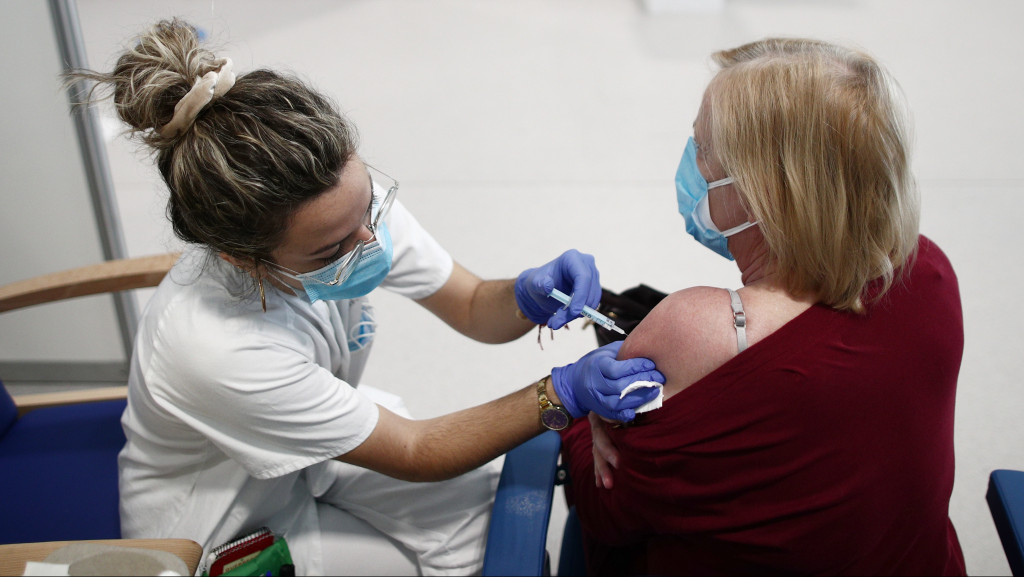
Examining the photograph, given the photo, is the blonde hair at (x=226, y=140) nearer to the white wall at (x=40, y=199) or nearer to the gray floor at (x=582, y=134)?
the white wall at (x=40, y=199)

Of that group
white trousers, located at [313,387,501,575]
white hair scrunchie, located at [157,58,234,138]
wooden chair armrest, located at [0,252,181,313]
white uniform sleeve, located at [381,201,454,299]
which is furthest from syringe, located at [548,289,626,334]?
wooden chair armrest, located at [0,252,181,313]

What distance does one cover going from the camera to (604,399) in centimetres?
105

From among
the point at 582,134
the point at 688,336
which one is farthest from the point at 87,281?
the point at 582,134

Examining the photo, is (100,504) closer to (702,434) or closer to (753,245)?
(702,434)

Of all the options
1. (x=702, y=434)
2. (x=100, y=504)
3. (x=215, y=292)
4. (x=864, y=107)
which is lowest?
(x=100, y=504)

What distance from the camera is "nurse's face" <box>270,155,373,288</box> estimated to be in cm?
104

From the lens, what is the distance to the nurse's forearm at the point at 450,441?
3.84ft

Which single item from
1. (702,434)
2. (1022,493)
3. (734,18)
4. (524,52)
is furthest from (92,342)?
(734,18)

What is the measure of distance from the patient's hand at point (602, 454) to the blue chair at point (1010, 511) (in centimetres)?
60

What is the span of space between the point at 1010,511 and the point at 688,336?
1.94ft

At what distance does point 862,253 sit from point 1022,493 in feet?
1.67

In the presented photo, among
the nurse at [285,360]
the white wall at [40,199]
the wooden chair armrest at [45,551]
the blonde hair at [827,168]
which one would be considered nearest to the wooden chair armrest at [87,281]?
the white wall at [40,199]

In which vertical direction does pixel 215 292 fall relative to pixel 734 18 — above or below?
below

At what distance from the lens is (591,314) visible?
4.04ft
